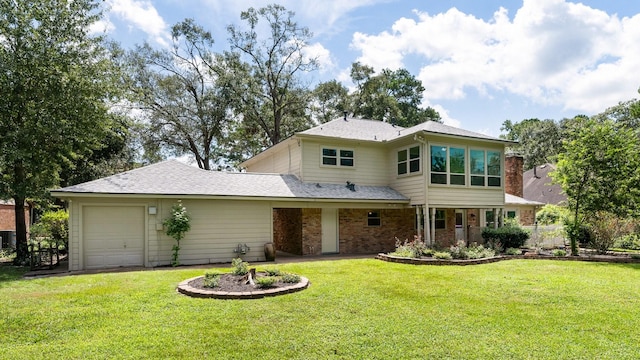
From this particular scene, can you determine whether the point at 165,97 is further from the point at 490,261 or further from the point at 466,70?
the point at 490,261

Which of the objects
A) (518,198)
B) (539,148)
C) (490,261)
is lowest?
(490,261)

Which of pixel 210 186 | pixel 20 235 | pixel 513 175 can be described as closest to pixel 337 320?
pixel 210 186

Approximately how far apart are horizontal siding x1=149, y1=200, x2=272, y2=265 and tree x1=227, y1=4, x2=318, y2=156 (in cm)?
1553

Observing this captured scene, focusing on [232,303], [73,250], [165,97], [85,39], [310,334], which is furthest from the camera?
[165,97]

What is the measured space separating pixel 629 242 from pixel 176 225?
1964 centimetres

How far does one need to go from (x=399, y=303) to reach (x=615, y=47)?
566 inches

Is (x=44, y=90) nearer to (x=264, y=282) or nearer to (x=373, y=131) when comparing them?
(x=264, y=282)

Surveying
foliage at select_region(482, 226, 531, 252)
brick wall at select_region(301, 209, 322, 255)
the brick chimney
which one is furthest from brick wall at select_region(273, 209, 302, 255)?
the brick chimney

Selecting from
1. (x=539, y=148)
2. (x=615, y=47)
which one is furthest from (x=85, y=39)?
(x=539, y=148)

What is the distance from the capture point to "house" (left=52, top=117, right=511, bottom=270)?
1175cm

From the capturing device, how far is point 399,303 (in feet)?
22.4

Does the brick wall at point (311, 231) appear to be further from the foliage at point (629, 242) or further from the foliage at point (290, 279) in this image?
the foliage at point (629, 242)

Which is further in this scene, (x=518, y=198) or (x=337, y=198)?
(x=518, y=198)

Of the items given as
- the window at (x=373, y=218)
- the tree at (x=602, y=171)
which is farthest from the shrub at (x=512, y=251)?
the window at (x=373, y=218)
